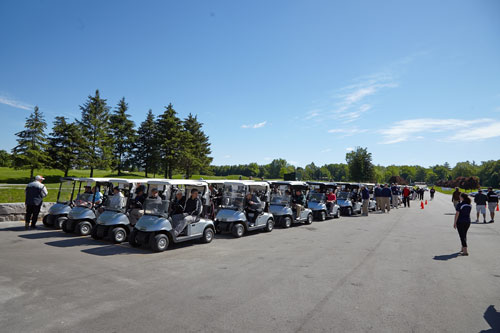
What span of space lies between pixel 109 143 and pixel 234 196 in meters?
40.2

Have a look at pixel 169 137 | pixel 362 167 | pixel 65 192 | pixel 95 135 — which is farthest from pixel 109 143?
pixel 362 167

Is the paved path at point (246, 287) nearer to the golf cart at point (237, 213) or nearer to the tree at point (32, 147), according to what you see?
the golf cart at point (237, 213)

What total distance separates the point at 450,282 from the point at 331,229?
6938 millimetres

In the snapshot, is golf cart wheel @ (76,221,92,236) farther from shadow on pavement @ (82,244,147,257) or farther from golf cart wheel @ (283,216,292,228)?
golf cart wheel @ (283,216,292,228)

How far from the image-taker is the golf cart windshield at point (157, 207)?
27.6ft

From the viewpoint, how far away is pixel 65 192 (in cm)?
1104

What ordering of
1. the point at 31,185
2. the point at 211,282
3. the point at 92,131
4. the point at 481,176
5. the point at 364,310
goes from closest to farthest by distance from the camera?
1. the point at 364,310
2. the point at 211,282
3. the point at 31,185
4. the point at 92,131
5. the point at 481,176

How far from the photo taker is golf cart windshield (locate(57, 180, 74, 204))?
10.9m

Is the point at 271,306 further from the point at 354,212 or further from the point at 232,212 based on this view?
the point at 354,212

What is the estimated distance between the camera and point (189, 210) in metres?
8.98

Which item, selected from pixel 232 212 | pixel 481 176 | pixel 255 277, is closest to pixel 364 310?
pixel 255 277

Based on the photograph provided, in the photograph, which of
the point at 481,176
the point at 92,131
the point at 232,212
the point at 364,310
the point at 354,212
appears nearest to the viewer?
the point at 364,310

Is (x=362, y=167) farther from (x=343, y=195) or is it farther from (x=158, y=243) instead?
(x=158, y=243)

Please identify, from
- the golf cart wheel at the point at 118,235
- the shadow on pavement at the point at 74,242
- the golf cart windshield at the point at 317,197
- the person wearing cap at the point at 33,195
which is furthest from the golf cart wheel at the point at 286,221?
the person wearing cap at the point at 33,195
